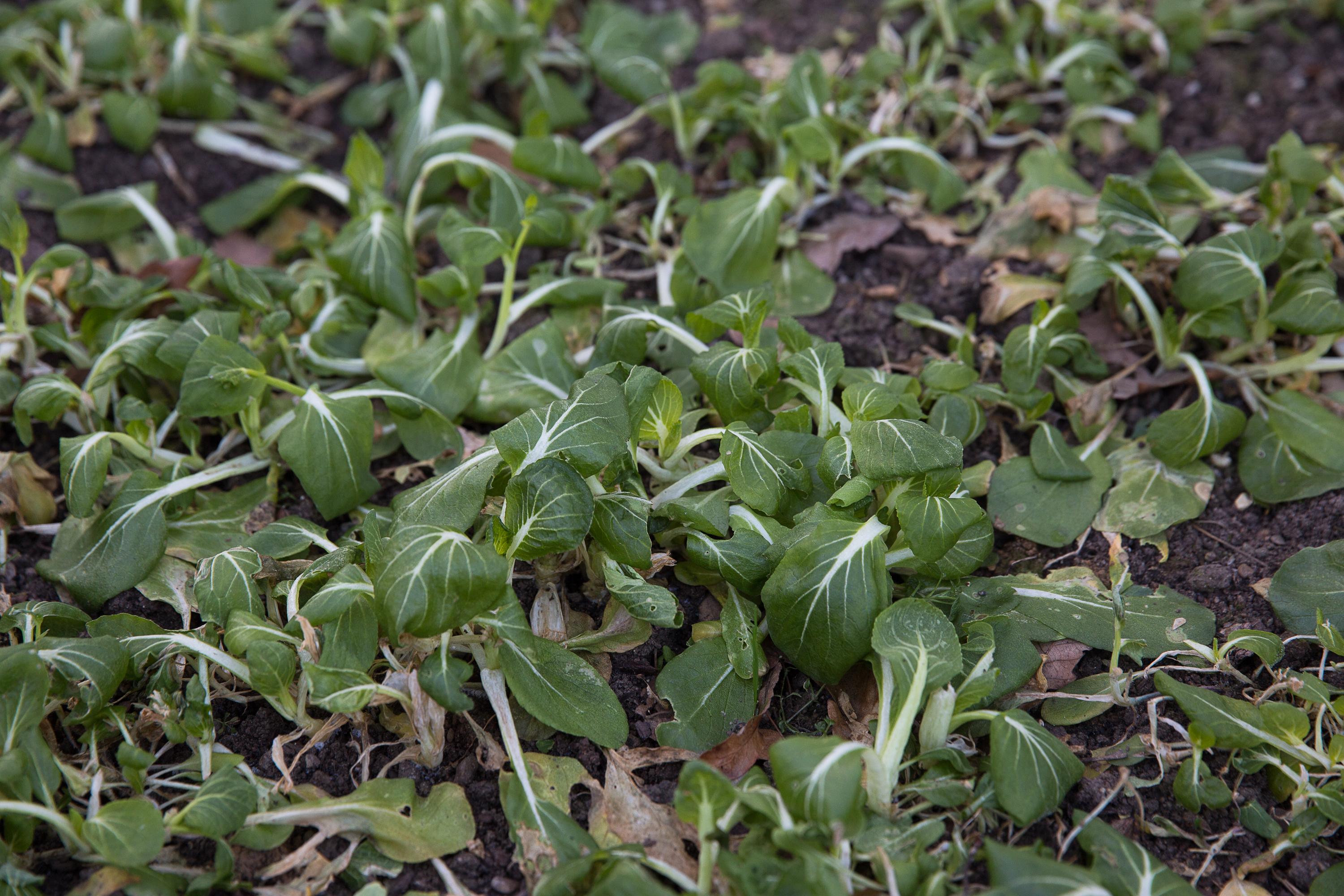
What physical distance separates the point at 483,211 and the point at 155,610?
1724 mm

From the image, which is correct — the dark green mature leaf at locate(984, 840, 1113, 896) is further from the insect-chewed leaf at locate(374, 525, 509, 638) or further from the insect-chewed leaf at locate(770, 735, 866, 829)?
the insect-chewed leaf at locate(374, 525, 509, 638)

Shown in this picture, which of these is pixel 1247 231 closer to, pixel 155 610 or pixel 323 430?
pixel 323 430

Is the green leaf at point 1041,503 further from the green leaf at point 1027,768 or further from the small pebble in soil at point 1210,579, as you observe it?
the green leaf at point 1027,768

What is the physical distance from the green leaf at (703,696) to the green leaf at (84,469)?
163cm

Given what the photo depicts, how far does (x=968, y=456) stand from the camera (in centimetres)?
297

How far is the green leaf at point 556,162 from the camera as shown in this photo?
338cm

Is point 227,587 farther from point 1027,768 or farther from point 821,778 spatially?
point 1027,768

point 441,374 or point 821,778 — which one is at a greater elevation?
point 441,374

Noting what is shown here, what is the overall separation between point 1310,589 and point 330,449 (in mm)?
2678

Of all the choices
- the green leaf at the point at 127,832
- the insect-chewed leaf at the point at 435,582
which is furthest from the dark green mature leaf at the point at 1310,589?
the green leaf at the point at 127,832

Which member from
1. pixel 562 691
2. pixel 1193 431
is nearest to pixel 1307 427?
pixel 1193 431

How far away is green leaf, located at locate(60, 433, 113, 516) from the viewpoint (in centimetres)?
258

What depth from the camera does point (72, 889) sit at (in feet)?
6.84

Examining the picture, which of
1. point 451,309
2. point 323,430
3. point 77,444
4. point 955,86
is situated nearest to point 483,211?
point 451,309
